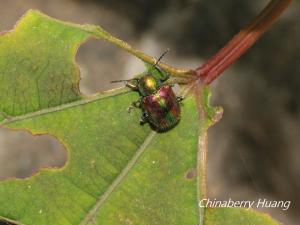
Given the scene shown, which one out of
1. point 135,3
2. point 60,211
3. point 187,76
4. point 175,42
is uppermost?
point 135,3

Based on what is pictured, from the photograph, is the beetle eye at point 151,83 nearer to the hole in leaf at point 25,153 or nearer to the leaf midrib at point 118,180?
the leaf midrib at point 118,180

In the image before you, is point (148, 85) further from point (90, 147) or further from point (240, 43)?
point (240, 43)

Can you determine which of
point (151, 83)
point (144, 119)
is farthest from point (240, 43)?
point (144, 119)

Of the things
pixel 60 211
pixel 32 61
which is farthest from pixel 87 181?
pixel 32 61

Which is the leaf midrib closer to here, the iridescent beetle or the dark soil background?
the iridescent beetle

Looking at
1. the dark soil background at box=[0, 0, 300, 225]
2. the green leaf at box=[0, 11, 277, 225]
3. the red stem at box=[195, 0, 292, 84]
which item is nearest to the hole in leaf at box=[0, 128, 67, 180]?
the dark soil background at box=[0, 0, 300, 225]

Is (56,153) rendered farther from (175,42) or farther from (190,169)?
(190,169)
